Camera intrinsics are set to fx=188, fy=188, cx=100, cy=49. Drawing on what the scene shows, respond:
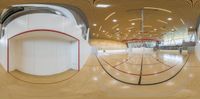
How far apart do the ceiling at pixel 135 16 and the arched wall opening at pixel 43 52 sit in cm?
12

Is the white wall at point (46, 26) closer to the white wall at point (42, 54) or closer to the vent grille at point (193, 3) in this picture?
the white wall at point (42, 54)

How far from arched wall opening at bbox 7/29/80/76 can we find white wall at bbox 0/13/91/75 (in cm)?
1

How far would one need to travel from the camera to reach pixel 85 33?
2.50 ft

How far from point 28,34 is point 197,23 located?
2.14ft

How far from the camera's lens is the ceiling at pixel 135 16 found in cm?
64

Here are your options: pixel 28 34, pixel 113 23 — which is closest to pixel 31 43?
pixel 28 34

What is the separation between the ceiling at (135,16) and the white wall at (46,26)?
0.18 ft

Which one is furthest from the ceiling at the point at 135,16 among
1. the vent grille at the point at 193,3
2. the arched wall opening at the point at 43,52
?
the arched wall opening at the point at 43,52

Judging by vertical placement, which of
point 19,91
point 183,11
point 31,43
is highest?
point 183,11

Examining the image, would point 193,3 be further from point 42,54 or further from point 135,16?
point 42,54

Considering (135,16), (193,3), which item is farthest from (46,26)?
(193,3)

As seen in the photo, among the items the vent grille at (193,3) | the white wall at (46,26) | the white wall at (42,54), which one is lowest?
the white wall at (42,54)

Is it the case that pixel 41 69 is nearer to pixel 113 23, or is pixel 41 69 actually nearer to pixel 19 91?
pixel 19 91

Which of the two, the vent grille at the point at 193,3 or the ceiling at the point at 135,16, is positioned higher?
the vent grille at the point at 193,3
